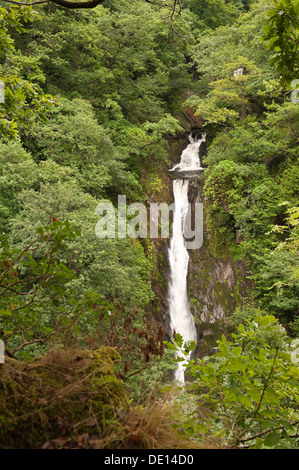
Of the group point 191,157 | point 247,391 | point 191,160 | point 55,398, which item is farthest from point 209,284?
point 55,398

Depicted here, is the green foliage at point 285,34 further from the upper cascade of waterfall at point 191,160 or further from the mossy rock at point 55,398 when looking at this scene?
the upper cascade of waterfall at point 191,160

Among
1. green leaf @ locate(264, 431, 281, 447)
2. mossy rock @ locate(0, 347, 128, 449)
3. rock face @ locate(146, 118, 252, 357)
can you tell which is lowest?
rock face @ locate(146, 118, 252, 357)

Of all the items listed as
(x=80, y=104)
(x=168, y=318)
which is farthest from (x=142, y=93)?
(x=168, y=318)

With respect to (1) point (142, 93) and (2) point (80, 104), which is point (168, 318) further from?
(1) point (142, 93)

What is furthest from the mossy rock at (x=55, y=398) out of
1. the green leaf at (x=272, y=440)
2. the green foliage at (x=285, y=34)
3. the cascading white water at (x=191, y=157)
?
the cascading white water at (x=191, y=157)

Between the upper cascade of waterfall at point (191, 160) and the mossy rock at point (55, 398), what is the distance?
45.9ft

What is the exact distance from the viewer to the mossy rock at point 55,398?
1148 mm

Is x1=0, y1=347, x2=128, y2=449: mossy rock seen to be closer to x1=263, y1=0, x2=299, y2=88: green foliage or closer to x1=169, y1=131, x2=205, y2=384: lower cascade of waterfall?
x1=263, y1=0, x2=299, y2=88: green foliage

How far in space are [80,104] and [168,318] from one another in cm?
885

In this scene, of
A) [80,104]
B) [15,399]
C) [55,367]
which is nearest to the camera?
[15,399]

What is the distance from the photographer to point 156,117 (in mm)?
15797

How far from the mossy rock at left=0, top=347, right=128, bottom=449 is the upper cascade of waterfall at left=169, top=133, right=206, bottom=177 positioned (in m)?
14.0

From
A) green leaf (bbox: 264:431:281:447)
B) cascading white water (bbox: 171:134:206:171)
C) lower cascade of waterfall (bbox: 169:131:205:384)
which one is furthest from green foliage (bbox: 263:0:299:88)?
cascading white water (bbox: 171:134:206:171)

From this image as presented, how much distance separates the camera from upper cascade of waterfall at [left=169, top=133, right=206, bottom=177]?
15.4m
